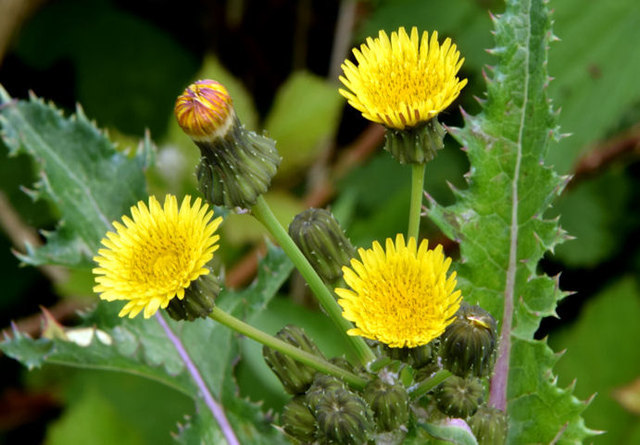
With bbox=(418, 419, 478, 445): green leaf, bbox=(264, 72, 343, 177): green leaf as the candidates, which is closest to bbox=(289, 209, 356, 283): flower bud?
bbox=(418, 419, 478, 445): green leaf

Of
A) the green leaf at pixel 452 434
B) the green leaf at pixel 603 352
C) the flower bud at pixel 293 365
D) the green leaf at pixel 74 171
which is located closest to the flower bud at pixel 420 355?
the green leaf at pixel 452 434

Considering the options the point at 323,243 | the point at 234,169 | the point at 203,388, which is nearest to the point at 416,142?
the point at 323,243

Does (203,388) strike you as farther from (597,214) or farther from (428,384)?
(597,214)

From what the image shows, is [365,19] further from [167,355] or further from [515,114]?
[167,355]

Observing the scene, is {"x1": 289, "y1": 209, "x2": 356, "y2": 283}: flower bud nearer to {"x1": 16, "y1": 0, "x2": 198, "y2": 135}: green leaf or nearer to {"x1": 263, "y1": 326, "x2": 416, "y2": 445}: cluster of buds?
{"x1": 263, "y1": 326, "x2": 416, "y2": 445}: cluster of buds

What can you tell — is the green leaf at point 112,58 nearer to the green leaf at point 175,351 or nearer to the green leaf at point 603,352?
the green leaf at point 175,351
